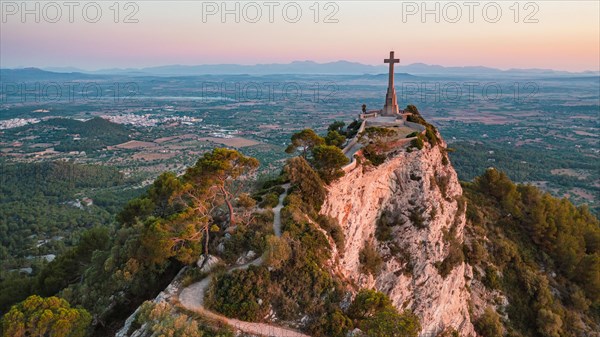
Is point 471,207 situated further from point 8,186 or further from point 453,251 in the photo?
point 8,186

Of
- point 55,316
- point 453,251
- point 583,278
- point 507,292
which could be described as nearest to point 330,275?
point 55,316

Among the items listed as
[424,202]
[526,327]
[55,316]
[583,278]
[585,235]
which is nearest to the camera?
[55,316]

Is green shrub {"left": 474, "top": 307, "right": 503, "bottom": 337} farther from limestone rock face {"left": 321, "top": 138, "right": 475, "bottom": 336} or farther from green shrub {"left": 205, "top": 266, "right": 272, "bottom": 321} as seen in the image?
green shrub {"left": 205, "top": 266, "right": 272, "bottom": 321}

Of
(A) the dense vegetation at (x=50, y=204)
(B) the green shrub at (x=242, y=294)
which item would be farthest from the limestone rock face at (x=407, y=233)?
(A) the dense vegetation at (x=50, y=204)

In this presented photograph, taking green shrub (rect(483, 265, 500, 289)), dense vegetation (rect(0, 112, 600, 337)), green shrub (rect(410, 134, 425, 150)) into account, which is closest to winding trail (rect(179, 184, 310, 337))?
dense vegetation (rect(0, 112, 600, 337))

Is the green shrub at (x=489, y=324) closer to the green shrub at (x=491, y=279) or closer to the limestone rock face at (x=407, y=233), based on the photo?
the limestone rock face at (x=407, y=233)


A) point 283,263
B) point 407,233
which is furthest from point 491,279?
point 283,263
